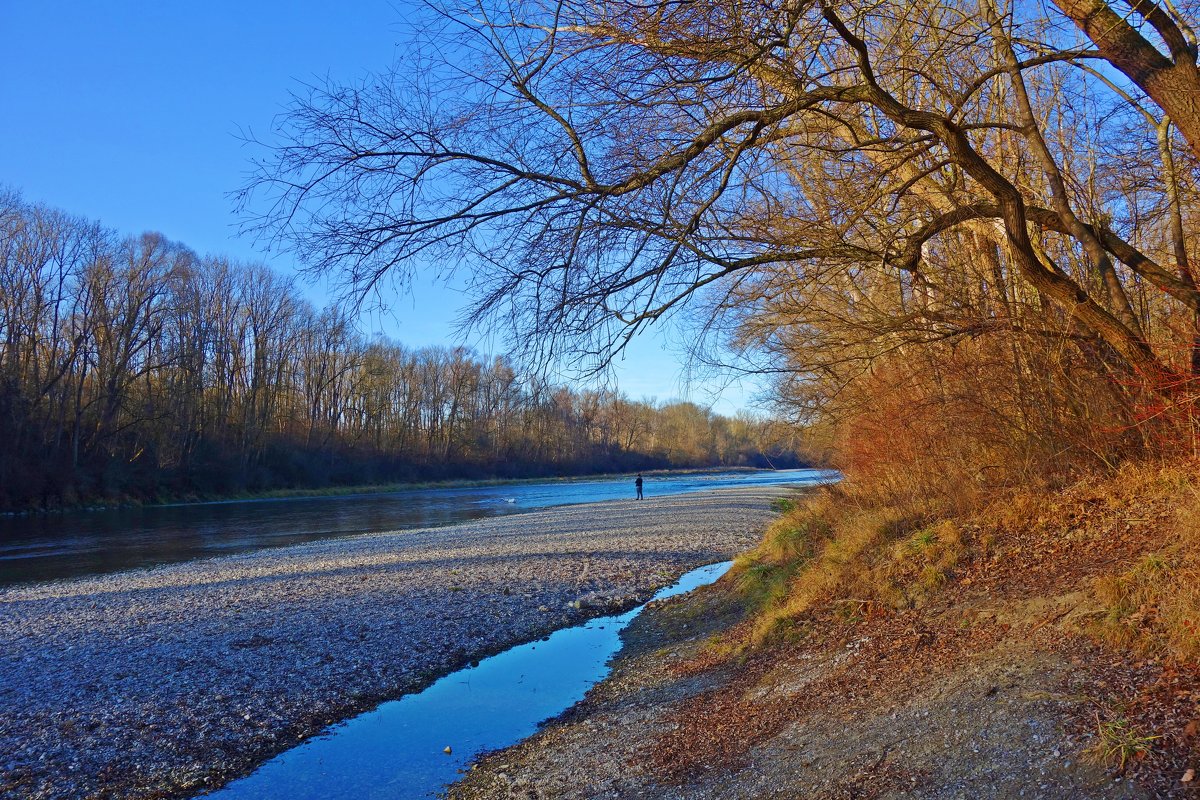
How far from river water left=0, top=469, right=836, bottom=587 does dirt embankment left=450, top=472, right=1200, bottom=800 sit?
433 inches

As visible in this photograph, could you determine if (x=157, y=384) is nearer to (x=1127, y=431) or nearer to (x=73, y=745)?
(x=73, y=745)

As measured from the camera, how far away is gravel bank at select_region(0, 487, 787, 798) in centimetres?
674

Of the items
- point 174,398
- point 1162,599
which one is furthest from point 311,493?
point 1162,599

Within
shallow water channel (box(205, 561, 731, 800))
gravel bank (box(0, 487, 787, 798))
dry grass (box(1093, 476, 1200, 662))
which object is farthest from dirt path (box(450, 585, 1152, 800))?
gravel bank (box(0, 487, 787, 798))

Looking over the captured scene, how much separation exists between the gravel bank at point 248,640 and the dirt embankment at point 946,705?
2607 mm

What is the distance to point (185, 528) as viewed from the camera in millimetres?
31469

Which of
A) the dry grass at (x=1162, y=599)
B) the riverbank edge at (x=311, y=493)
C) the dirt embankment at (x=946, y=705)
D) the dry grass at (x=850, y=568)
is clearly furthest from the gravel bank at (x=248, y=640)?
the riverbank edge at (x=311, y=493)

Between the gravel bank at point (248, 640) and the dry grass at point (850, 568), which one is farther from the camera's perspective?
the dry grass at point (850, 568)

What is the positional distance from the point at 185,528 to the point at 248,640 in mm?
24346

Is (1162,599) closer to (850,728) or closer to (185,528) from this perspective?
(850,728)

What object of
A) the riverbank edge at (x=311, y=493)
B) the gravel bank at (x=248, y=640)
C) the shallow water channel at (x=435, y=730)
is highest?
the riverbank edge at (x=311, y=493)

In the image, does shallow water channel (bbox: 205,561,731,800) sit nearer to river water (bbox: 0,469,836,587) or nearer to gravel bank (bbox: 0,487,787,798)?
gravel bank (bbox: 0,487,787,798)

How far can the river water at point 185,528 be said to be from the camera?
21.2 metres

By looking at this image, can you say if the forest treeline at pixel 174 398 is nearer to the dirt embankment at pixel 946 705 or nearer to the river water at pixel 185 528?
the river water at pixel 185 528
